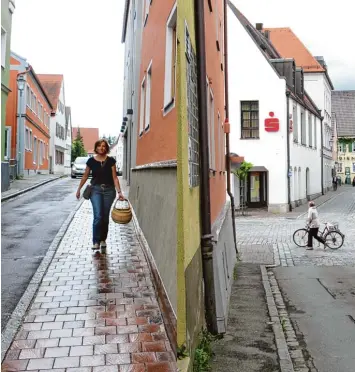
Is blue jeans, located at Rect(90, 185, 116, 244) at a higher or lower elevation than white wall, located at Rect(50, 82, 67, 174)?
lower

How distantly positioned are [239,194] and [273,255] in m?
15.6

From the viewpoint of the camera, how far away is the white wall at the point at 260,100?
94.9ft

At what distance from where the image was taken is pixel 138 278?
6.67 meters

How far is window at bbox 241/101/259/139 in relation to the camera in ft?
95.8

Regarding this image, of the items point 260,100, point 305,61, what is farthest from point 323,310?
point 305,61

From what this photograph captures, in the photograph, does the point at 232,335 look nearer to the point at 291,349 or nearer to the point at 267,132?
the point at 291,349

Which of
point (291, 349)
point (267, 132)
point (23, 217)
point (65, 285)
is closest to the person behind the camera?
point (291, 349)

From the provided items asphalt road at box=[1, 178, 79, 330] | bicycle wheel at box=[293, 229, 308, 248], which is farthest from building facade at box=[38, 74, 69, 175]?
bicycle wheel at box=[293, 229, 308, 248]

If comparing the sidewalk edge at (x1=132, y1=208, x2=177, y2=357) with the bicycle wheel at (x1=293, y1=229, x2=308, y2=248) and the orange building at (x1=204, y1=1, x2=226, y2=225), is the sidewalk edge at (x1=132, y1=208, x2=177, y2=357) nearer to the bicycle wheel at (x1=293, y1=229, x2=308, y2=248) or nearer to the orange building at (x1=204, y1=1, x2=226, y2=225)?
the orange building at (x1=204, y1=1, x2=226, y2=225)

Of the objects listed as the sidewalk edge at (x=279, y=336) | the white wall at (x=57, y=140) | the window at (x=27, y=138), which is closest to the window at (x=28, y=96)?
the window at (x=27, y=138)

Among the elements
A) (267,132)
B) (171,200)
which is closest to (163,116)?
(171,200)

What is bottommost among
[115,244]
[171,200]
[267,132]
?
[115,244]

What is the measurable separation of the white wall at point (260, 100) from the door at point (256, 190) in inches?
39.6

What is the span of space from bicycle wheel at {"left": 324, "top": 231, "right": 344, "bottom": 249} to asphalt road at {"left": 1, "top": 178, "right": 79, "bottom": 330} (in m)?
7.99
